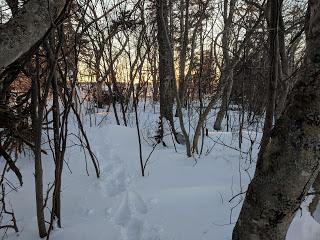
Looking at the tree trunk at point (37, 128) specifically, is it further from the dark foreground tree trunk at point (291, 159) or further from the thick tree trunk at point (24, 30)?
the dark foreground tree trunk at point (291, 159)

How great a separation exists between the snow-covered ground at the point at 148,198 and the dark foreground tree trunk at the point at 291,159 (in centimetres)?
121

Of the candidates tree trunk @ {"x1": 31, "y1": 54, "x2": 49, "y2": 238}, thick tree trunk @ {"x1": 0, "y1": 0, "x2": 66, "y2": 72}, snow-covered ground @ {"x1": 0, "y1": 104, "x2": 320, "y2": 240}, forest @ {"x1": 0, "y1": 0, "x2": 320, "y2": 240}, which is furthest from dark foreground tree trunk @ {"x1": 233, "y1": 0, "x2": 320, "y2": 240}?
tree trunk @ {"x1": 31, "y1": 54, "x2": 49, "y2": 238}

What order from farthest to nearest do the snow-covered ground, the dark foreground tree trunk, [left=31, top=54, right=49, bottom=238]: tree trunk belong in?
1. the snow-covered ground
2. [left=31, top=54, right=49, bottom=238]: tree trunk
3. the dark foreground tree trunk

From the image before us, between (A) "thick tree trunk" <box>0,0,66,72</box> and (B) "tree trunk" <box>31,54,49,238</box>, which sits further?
(B) "tree trunk" <box>31,54,49,238</box>

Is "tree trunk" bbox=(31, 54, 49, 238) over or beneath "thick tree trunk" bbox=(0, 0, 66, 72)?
beneath

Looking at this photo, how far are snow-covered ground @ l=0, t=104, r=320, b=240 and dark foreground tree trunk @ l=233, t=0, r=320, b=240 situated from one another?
3.98 ft

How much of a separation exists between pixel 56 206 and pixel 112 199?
0.77 meters

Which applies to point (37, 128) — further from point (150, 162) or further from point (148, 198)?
point (150, 162)

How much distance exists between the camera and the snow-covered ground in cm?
305

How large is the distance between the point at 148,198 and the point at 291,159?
8.11 feet

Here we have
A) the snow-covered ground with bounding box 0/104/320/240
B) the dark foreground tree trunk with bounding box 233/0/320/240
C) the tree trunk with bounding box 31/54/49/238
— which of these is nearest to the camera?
the dark foreground tree trunk with bounding box 233/0/320/240

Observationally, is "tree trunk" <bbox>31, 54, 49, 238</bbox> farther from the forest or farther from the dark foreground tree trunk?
the dark foreground tree trunk

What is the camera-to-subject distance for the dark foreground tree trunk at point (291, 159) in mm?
1386

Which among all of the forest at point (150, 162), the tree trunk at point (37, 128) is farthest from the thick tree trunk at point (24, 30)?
the tree trunk at point (37, 128)
